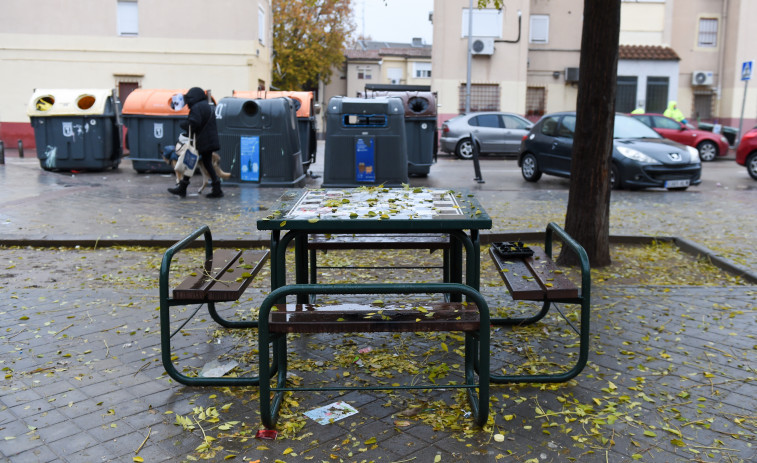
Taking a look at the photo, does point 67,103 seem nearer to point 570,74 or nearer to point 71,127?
point 71,127

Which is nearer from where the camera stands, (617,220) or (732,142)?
(617,220)

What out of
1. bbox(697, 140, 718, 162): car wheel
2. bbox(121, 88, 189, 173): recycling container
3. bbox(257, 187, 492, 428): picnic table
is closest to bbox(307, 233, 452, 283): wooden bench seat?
bbox(257, 187, 492, 428): picnic table

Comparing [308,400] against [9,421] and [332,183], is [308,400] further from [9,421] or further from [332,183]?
[332,183]

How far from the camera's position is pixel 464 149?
23547 mm

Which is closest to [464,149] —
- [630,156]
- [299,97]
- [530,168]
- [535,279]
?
→ [530,168]

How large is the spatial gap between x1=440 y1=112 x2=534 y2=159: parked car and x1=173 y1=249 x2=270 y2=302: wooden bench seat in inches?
748

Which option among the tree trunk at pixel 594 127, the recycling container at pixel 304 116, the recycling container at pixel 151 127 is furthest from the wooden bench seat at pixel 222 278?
the recycling container at pixel 151 127

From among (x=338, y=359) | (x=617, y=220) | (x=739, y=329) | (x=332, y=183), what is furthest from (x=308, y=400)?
Result: (x=332, y=183)

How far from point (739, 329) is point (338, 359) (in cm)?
288

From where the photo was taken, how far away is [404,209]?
450 centimetres

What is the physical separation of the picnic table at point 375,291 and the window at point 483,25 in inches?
1139

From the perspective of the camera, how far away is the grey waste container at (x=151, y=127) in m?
16.5

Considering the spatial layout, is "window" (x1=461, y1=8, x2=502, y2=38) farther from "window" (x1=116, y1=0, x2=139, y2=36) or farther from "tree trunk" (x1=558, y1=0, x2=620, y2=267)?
"tree trunk" (x1=558, y1=0, x2=620, y2=267)

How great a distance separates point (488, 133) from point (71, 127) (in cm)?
1284
